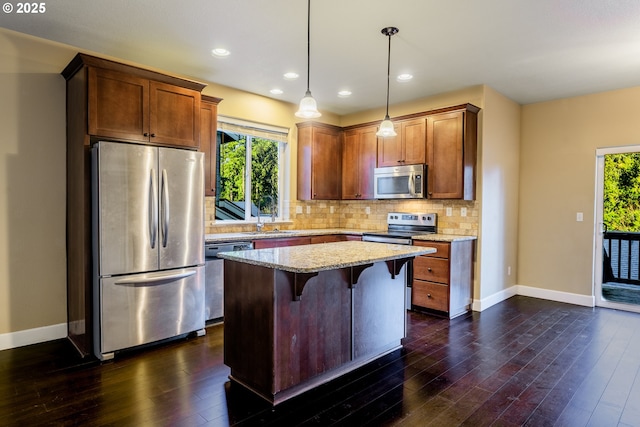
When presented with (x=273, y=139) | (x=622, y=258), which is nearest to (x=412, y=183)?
(x=273, y=139)

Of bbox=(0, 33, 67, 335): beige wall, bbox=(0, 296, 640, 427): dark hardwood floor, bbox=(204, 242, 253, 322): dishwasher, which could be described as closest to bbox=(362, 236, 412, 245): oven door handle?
bbox=(0, 296, 640, 427): dark hardwood floor

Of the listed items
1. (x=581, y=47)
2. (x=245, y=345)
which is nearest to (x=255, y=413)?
(x=245, y=345)

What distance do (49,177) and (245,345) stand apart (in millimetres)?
2436

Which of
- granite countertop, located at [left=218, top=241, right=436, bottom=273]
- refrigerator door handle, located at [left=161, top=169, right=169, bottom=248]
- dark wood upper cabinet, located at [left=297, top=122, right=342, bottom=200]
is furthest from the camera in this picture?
dark wood upper cabinet, located at [left=297, top=122, right=342, bottom=200]

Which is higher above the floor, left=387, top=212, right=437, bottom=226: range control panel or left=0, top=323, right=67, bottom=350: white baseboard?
left=387, top=212, right=437, bottom=226: range control panel

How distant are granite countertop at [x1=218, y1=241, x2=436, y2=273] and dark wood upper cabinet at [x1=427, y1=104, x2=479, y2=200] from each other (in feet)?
5.92

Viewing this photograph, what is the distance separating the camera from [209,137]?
165 inches

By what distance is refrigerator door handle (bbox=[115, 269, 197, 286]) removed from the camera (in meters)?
3.10

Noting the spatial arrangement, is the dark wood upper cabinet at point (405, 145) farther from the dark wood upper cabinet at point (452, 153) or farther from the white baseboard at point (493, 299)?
the white baseboard at point (493, 299)

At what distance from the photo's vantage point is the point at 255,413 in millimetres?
2234

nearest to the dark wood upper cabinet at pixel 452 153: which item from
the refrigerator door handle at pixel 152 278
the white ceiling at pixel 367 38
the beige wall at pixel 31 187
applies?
the white ceiling at pixel 367 38

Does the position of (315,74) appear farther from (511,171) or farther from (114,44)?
(511,171)

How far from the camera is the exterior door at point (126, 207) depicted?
2.99 meters

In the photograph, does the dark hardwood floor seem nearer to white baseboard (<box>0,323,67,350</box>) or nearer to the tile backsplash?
white baseboard (<box>0,323,67,350</box>)
